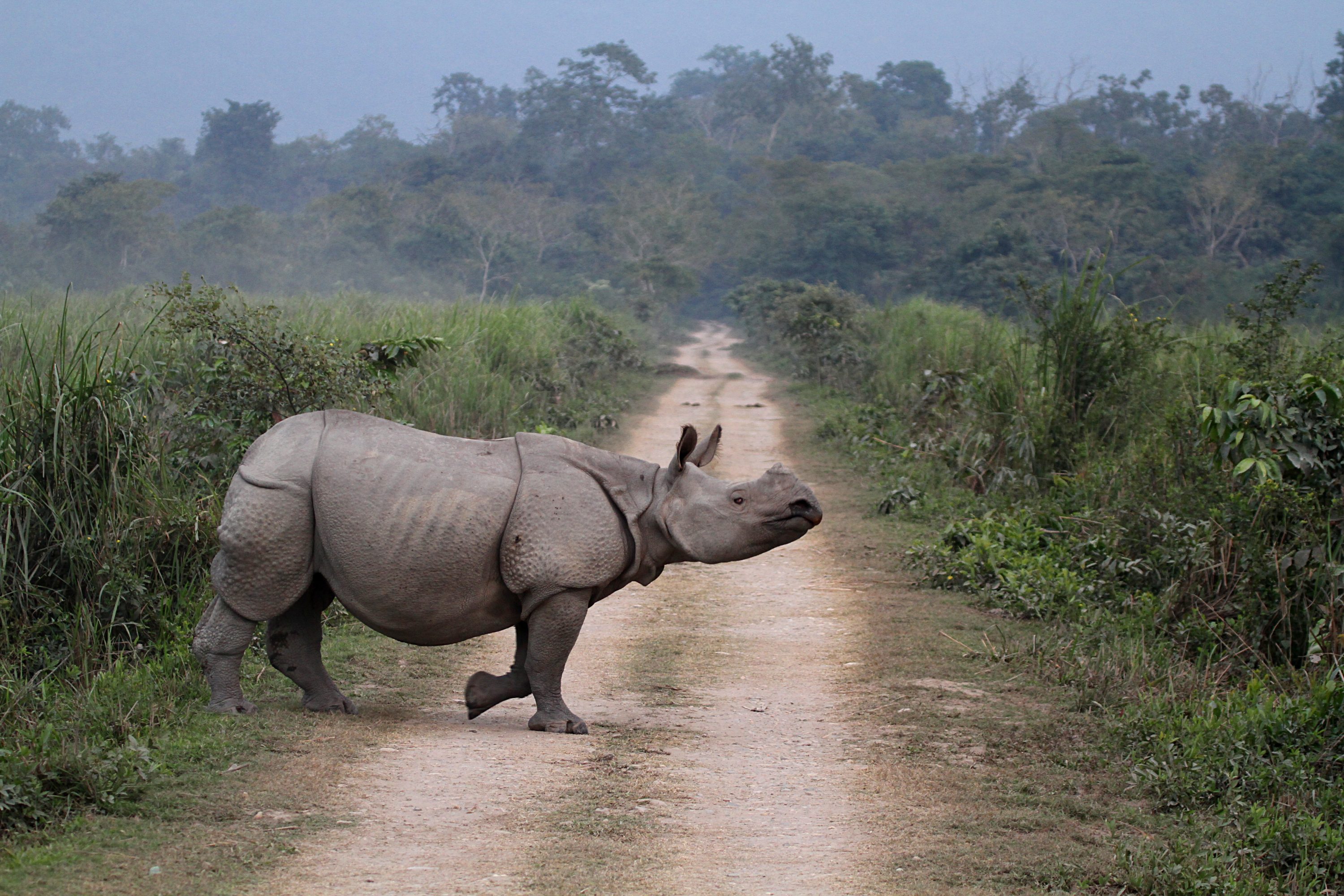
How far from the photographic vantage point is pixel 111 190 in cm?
3591

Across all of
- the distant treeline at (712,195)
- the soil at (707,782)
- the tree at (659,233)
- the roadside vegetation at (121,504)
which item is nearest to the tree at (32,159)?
the distant treeline at (712,195)

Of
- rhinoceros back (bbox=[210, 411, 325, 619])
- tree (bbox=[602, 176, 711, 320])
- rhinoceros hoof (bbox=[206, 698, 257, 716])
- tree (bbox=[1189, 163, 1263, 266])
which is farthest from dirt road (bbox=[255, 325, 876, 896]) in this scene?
tree (bbox=[602, 176, 711, 320])

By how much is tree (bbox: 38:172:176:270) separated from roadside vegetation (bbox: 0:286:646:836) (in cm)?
2845

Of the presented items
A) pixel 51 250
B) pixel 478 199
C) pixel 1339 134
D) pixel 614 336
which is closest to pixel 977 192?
pixel 1339 134

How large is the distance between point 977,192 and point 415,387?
113 feet

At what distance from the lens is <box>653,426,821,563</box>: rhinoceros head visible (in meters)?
4.94

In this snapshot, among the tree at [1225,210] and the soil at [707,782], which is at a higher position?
the tree at [1225,210]

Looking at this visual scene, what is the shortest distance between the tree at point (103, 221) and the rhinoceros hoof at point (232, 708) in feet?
112

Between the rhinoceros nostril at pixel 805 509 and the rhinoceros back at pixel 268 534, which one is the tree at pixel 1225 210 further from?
the rhinoceros back at pixel 268 534

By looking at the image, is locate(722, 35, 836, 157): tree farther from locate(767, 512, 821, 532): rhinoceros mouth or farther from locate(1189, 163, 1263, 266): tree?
locate(767, 512, 821, 532): rhinoceros mouth

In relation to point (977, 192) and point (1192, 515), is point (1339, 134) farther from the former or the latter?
point (1192, 515)

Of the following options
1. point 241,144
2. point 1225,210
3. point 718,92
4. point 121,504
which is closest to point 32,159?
point 241,144

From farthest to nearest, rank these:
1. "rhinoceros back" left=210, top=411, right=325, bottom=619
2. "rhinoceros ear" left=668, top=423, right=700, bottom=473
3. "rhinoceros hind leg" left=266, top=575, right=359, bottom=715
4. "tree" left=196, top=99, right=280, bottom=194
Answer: "tree" left=196, top=99, right=280, bottom=194
"rhinoceros hind leg" left=266, top=575, right=359, bottom=715
"rhinoceros ear" left=668, top=423, right=700, bottom=473
"rhinoceros back" left=210, top=411, right=325, bottom=619

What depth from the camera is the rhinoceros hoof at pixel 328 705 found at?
519 centimetres
